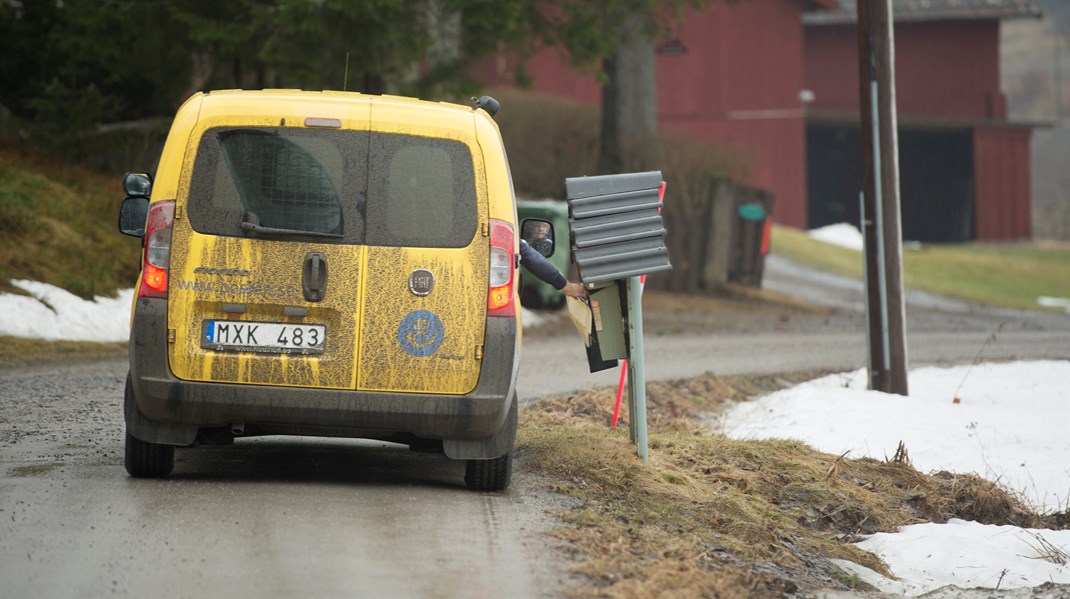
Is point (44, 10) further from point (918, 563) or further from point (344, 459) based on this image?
point (918, 563)

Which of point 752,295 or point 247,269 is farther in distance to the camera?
point 752,295

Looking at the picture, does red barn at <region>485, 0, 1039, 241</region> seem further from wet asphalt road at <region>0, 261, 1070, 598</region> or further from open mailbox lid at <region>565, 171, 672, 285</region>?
open mailbox lid at <region>565, 171, 672, 285</region>

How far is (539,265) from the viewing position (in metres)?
8.18

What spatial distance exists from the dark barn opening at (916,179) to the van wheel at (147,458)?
1679 inches

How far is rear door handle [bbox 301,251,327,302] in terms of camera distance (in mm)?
7035

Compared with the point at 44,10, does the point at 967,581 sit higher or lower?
lower

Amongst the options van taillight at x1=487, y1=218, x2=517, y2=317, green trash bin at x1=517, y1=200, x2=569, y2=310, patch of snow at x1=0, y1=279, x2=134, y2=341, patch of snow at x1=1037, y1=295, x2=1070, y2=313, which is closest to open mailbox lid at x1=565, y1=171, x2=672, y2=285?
van taillight at x1=487, y1=218, x2=517, y2=317

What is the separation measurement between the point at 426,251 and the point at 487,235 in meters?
0.30

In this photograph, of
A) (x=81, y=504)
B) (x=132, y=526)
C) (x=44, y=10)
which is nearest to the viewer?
(x=132, y=526)

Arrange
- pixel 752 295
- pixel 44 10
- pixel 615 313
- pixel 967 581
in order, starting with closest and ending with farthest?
pixel 967 581 → pixel 615 313 → pixel 44 10 → pixel 752 295

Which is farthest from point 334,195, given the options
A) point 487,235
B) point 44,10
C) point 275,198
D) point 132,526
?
point 44,10

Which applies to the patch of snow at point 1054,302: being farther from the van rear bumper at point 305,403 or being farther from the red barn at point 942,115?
the van rear bumper at point 305,403

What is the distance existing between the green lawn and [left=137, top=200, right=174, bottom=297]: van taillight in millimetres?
24735

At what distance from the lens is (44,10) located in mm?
20781
